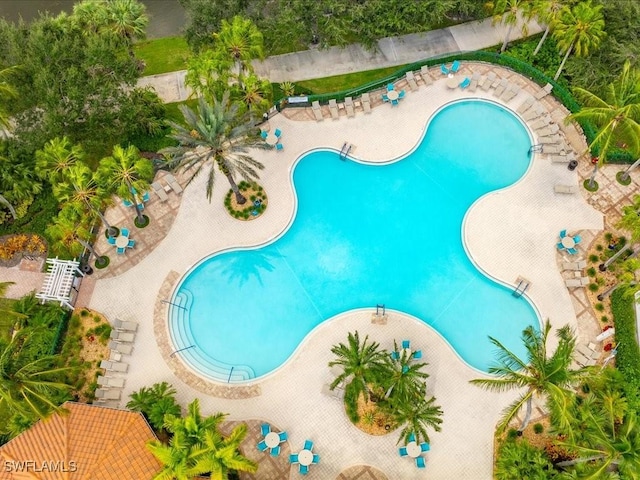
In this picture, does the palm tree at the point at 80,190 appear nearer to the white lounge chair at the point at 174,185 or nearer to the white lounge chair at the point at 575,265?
the white lounge chair at the point at 174,185

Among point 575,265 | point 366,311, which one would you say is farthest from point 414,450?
point 575,265

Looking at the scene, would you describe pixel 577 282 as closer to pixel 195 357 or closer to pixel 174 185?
pixel 195 357

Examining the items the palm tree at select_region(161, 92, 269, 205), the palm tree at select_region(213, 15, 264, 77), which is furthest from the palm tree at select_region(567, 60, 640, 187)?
the palm tree at select_region(213, 15, 264, 77)

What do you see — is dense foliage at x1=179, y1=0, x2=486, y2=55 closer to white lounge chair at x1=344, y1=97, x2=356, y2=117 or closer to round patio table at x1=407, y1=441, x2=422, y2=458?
white lounge chair at x1=344, y1=97, x2=356, y2=117

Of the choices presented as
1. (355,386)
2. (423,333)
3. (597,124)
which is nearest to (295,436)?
(355,386)

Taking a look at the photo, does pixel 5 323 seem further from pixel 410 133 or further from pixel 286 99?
pixel 410 133
